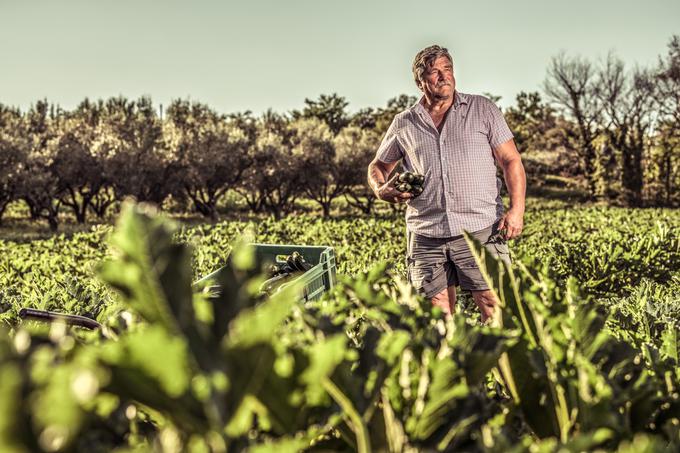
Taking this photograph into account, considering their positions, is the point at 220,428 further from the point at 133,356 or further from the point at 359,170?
the point at 359,170

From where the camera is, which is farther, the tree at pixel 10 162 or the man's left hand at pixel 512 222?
the tree at pixel 10 162

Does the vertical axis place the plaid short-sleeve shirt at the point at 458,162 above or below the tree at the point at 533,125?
below

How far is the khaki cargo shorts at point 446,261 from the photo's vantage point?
407cm

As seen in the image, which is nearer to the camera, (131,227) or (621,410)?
(131,227)

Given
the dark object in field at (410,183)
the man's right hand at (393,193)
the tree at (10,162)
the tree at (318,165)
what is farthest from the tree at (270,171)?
the dark object in field at (410,183)

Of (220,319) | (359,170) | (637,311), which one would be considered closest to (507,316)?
(220,319)

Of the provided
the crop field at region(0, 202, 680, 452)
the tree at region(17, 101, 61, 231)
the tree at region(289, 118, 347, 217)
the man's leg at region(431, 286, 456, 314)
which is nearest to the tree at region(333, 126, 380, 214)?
the tree at region(289, 118, 347, 217)

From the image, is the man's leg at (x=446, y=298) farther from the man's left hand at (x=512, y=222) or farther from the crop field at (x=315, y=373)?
the crop field at (x=315, y=373)

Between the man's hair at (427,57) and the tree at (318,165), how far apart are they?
31927 millimetres

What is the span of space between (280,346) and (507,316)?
534mm

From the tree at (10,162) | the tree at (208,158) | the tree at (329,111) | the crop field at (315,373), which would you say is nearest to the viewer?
the crop field at (315,373)

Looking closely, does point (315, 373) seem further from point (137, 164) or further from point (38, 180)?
point (137, 164)

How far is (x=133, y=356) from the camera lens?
1.92 feet

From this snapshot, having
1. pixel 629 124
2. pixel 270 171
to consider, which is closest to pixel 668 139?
pixel 629 124
